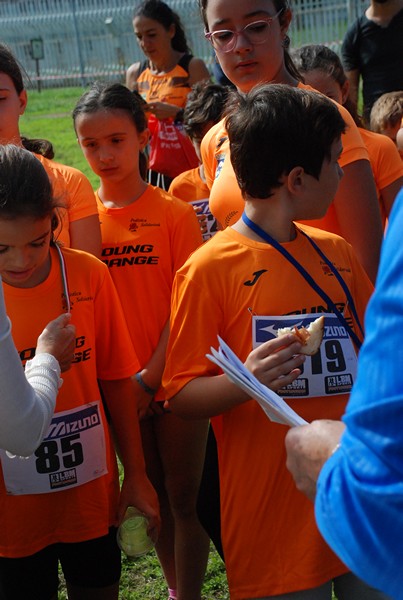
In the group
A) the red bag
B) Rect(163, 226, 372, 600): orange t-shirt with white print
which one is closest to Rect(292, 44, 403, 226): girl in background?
Rect(163, 226, 372, 600): orange t-shirt with white print

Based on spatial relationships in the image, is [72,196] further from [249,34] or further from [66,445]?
[66,445]

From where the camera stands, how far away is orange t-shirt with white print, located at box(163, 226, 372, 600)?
2.46 meters

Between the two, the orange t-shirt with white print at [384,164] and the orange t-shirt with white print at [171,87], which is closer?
the orange t-shirt with white print at [384,164]

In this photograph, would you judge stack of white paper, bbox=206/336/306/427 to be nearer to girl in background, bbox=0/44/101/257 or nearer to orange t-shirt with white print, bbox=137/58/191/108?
girl in background, bbox=0/44/101/257

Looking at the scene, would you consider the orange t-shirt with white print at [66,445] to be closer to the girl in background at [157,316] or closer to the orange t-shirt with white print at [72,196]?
the orange t-shirt with white print at [72,196]

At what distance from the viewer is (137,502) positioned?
2.89 metres

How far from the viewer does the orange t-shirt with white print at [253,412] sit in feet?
8.08

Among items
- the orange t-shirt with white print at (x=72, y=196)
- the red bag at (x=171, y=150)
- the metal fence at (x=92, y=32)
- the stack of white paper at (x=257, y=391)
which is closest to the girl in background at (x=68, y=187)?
the orange t-shirt with white print at (x=72, y=196)

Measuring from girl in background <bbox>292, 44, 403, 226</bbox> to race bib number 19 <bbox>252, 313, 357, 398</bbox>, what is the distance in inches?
54.3

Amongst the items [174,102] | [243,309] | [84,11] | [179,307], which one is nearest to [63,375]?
[179,307]

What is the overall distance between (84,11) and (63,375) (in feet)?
80.9

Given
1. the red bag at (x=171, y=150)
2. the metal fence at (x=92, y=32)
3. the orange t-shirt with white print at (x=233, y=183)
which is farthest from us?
the metal fence at (x=92, y=32)

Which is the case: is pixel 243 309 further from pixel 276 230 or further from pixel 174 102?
pixel 174 102

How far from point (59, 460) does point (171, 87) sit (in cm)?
473
